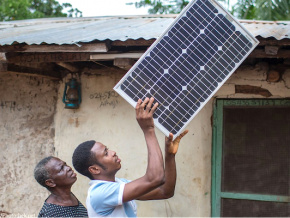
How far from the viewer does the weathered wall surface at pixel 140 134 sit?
4.27 metres

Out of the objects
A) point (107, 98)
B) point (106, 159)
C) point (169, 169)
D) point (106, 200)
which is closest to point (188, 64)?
point (169, 169)

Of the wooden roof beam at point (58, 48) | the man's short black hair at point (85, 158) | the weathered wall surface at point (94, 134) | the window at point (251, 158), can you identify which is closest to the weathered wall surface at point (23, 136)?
the weathered wall surface at point (94, 134)

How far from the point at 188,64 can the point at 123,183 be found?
81 cm

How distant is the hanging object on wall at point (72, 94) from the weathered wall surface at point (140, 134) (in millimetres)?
77

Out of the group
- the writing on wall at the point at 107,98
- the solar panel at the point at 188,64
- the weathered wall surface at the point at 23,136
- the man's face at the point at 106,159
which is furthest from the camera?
the weathered wall surface at the point at 23,136

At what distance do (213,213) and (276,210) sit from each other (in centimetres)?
68

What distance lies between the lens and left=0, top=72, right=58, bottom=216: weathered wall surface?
4.87 m

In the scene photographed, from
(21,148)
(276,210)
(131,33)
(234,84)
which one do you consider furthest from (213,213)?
(21,148)

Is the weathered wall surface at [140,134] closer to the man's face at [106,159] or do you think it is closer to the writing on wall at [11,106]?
the writing on wall at [11,106]

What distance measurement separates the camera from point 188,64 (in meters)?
2.36

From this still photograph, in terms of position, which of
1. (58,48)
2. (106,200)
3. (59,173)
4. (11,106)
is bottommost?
(106,200)

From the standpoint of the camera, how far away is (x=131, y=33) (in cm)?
381

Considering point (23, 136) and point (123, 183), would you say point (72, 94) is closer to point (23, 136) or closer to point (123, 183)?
point (23, 136)

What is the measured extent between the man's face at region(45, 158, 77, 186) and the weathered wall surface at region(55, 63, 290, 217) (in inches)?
72.3
